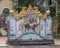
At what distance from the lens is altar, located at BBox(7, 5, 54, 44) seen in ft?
43.9

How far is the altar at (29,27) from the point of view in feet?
43.9

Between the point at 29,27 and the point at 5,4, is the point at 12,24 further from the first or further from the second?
Result: the point at 5,4

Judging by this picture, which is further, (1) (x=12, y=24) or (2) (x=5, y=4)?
(2) (x=5, y=4)

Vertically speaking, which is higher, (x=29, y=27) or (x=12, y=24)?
(x=12, y=24)

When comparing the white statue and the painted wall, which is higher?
the painted wall

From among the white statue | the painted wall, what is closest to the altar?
the white statue

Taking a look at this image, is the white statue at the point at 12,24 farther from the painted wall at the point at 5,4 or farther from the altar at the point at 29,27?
the painted wall at the point at 5,4

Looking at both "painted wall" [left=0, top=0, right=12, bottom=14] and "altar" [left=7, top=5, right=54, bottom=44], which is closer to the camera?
"altar" [left=7, top=5, right=54, bottom=44]

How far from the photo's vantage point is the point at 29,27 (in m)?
13.5

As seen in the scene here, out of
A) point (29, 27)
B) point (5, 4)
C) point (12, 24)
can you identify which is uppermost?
point (5, 4)

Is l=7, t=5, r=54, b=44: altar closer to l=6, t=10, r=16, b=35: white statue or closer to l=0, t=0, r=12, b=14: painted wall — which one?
l=6, t=10, r=16, b=35: white statue

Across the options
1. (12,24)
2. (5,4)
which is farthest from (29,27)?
(5,4)

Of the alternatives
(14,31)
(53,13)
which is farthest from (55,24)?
(14,31)

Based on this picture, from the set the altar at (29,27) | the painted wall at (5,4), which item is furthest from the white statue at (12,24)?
the painted wall at (5,4)
